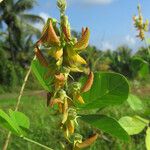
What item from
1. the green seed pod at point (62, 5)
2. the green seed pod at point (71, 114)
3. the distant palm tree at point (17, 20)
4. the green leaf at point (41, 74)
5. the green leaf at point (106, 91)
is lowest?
the green seed pod at point (71, 114)

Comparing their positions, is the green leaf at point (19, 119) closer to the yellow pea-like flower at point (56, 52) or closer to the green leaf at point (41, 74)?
the green leaf at point (41, 74)

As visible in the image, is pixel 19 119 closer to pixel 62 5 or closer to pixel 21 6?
pixel 62 5

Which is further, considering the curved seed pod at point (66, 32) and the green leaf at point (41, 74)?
the green leaf at point (41, 74)

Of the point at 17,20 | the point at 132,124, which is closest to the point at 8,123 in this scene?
the point at 132,124

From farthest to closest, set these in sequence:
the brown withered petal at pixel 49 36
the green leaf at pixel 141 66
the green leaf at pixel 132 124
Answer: the green leaf at pixel 141 66 → the green leaf at pixel 132 124 → the brown withered petal at pixel 49 36

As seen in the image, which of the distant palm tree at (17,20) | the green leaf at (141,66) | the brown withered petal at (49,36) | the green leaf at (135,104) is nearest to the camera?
the brown withered petal at (49,36)

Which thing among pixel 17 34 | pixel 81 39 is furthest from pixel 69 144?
pixel 17 34

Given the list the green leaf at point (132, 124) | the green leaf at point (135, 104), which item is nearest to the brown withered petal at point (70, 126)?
the green leaf at point (132, 124)

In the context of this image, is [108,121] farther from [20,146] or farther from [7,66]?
[7,66]
